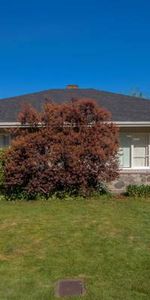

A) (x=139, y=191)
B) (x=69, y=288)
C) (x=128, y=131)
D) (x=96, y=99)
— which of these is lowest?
(x=69, y=288)

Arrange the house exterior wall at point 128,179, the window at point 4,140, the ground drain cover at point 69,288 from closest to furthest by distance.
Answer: the ground drain cover at point 69,288, the house exterior wall at point 128,179, the window at point 4,140

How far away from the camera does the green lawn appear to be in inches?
197

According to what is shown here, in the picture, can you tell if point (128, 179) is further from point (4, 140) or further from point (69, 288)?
point (69, 288)

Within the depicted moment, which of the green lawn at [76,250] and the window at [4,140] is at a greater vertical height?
the window at [4,140]

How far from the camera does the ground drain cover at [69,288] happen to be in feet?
15.7

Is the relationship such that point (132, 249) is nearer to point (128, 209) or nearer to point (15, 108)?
point (128, 209)

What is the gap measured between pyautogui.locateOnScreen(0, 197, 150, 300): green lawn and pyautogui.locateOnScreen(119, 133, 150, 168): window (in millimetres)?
4190

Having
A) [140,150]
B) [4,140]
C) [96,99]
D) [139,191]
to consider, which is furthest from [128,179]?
[96,99]

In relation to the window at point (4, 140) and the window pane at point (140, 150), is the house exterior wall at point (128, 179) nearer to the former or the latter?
the window pane at point (140, 150)

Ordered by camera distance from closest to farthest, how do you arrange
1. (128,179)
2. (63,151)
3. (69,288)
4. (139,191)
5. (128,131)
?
(69,288)
(63,151)
(139,191)
(128,179)
(128,131)

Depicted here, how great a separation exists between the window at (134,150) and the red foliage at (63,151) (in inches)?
99.3

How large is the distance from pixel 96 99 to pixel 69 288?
13.9 meters

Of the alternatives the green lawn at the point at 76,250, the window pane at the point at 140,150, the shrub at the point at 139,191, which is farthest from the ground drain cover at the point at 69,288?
the window pane at the point at 140,150

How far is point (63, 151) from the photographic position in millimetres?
11930
